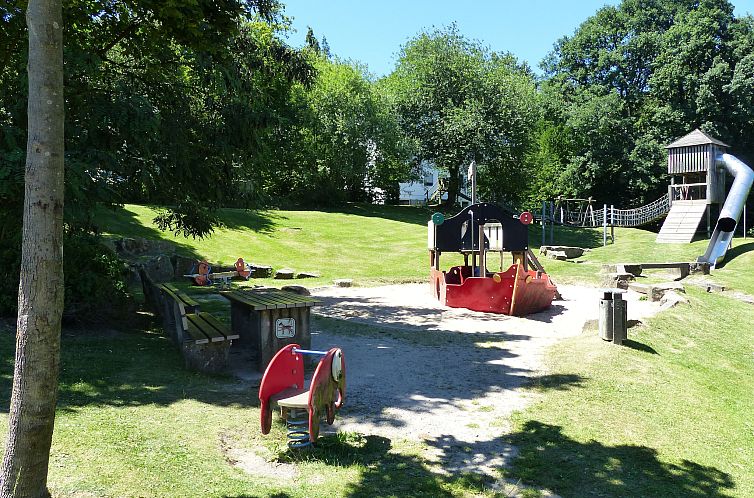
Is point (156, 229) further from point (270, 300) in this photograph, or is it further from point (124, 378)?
point (124, 378)

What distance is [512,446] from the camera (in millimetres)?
5922

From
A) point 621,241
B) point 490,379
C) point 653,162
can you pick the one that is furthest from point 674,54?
point 490,379

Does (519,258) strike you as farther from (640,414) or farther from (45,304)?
(45,304)

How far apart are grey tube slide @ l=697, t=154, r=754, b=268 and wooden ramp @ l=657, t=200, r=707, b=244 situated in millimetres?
2274

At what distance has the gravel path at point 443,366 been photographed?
620 centimetres

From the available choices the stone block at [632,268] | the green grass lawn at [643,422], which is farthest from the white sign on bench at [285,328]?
the stone block at [632,268]

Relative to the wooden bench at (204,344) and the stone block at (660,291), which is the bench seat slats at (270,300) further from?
the stone block at (660,291)

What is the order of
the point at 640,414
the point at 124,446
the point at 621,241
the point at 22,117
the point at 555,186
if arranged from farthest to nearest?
the point at 555,186 → the point at 621,241 → the point at 22,117 → the point at 640,414 → the point at 124,446

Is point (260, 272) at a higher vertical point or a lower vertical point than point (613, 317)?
higher

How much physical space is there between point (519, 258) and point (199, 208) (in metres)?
8.44

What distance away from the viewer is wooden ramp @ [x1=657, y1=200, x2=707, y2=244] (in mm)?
29812

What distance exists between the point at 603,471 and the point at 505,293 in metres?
8.94

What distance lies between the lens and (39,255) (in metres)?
3.70

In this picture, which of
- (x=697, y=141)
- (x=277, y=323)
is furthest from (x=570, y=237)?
(x=277, y=323)
